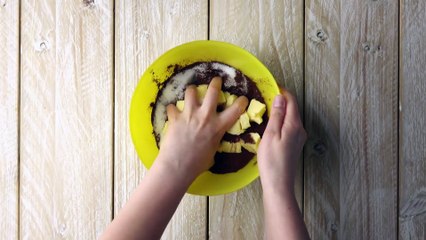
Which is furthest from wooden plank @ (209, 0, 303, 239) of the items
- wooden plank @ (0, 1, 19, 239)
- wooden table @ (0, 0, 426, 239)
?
wooden plank @ (0, 1, 19, 239)

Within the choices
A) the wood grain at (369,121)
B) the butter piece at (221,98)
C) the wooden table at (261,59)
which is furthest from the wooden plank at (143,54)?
the wood grain at (369,121)

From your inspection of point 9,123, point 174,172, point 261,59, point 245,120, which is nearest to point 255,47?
point 261,59

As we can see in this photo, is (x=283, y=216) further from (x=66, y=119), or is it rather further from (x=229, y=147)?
(x=66, y=119)

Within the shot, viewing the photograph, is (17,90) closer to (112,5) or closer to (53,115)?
(53,115)

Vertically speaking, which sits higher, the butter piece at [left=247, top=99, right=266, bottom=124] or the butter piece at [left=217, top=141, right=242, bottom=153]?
the butter piece at [left=247, top=99, right=266, bottom=124]

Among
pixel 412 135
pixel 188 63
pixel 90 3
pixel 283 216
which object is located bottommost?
pixel 283 216

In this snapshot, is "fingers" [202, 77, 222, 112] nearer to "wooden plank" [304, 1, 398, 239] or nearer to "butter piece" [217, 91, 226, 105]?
"butter piece" [217, 91, 226, 105]

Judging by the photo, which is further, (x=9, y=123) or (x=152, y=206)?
(x=9, y=123)
